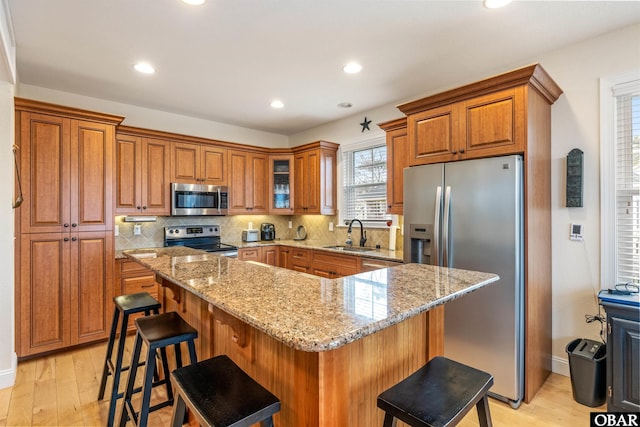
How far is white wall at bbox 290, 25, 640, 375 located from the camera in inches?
96.1

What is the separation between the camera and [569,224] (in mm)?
2582

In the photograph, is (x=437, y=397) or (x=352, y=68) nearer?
(x=437, y=397)

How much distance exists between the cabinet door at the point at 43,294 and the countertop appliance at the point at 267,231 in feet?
7.87

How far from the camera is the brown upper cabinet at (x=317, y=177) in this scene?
448 cm

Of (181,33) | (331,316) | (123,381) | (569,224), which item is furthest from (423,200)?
(123,381)

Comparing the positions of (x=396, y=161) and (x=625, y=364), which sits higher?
(x=396, y=161)

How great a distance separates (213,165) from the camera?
4.34 meters

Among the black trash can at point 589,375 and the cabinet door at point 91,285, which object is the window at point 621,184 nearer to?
the black trash can at point 589,375

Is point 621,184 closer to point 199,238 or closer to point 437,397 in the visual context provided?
point 437,397

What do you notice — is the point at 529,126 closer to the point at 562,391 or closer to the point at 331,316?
the point at 562,391

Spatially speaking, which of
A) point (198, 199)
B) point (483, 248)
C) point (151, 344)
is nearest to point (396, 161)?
point (483, 248)

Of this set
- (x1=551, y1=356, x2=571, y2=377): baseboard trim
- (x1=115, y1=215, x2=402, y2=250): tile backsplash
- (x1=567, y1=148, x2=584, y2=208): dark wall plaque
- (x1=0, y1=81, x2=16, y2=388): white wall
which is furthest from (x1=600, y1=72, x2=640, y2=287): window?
(x1=0, y1=81, x2=16, y2=388): white wall

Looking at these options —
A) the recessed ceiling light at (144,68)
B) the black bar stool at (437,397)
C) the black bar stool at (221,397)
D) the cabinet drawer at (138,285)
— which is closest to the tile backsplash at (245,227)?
the cabinet drawer at (138,285)

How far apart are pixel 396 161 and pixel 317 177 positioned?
4.37ft
